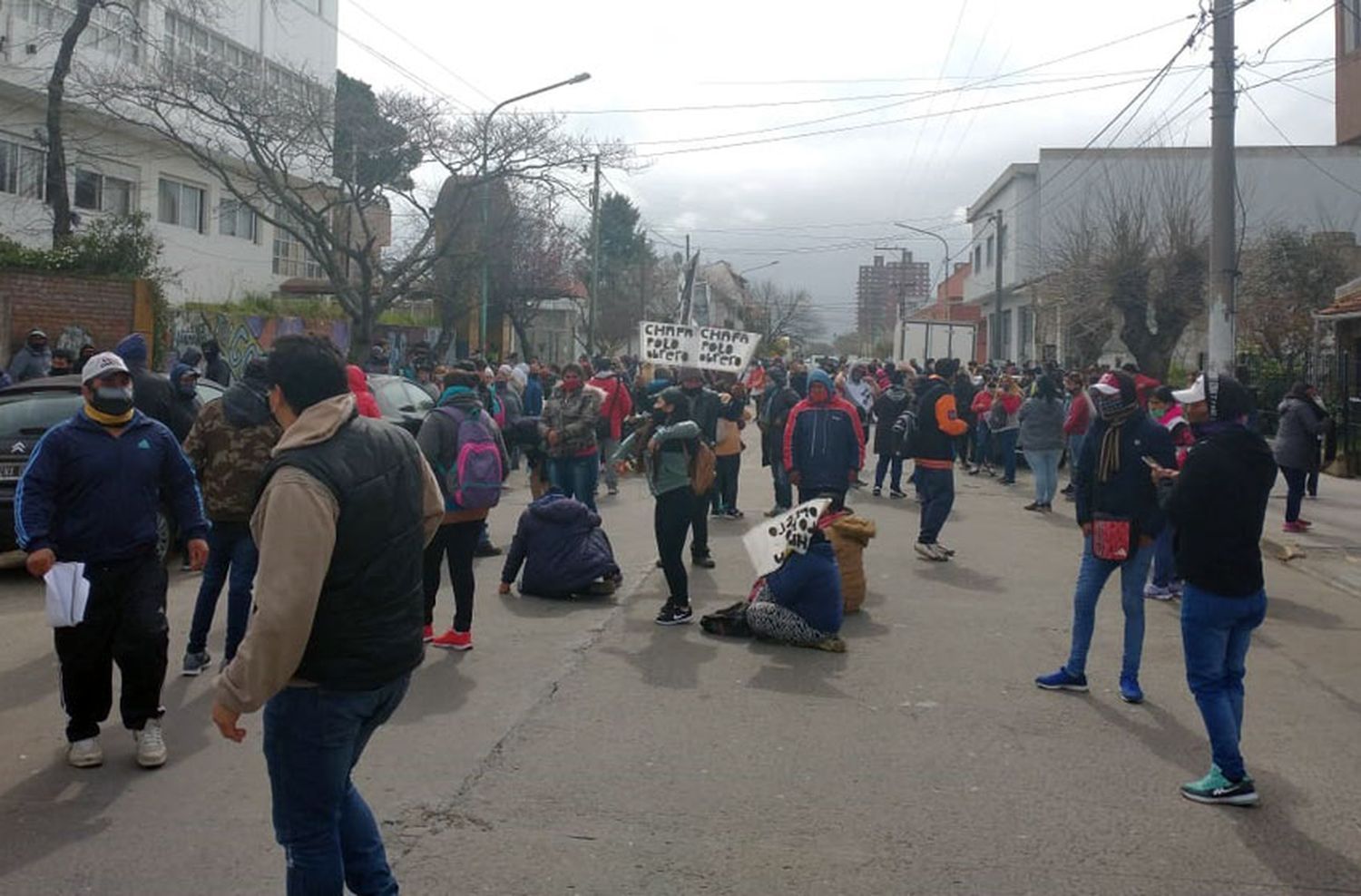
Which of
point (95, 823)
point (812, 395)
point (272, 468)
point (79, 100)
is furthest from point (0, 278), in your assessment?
point (272, 468)

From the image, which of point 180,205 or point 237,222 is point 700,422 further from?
point 237,222

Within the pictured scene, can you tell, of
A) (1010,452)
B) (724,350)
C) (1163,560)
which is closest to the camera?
(1163,560)

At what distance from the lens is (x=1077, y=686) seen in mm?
6922

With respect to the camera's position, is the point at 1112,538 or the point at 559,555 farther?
the point at 559,555

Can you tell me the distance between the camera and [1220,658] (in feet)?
17.3

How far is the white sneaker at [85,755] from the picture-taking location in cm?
538

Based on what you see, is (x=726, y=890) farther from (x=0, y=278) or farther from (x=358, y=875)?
(x=0, y=278)

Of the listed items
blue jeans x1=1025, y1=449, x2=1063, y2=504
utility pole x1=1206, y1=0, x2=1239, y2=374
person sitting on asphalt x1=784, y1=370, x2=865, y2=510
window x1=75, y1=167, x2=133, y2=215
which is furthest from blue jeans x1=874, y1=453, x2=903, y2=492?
window x1=75, y1=167, x2=133, y2=215

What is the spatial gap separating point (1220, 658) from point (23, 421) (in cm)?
863

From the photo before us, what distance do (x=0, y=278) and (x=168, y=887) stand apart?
16.6 m

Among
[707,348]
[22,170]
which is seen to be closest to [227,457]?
[707,348]

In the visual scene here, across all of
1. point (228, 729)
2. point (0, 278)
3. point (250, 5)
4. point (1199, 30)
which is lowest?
point (228, 729)

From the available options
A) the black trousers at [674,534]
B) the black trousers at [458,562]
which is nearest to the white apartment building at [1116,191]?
the black trousers at [674,534]

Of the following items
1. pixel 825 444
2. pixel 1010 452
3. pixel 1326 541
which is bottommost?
pixel 1326 541
